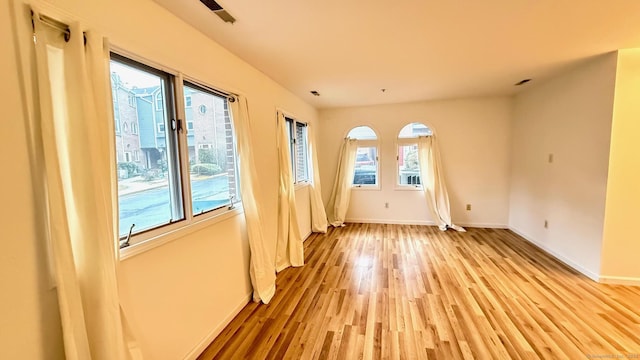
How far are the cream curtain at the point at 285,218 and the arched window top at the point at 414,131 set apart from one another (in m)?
2.76

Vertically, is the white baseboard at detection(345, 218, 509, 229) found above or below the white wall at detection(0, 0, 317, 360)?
below

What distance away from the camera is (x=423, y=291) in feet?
8.97

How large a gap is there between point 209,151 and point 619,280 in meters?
4.35

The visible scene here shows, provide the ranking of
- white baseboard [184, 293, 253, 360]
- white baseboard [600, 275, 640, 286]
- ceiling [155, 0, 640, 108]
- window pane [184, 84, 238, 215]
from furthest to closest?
1. white baseboard [600, 275, 640, 286]
2. window pane [184, 84, 238, 215]
3. white baseboard [184, 293, 253, 360]
4. ceiling [155, 0, 640, 108]

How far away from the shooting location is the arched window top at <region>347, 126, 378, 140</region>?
532 cm

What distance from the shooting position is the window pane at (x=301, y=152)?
177 inches

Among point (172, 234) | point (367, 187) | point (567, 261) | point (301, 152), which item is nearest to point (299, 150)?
point (301, 152)

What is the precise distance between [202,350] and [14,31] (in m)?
2.10

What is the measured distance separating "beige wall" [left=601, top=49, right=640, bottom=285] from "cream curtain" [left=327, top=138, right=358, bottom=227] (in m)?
3.56

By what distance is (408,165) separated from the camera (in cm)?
523

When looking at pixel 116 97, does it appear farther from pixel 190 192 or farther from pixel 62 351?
pixel 62 351

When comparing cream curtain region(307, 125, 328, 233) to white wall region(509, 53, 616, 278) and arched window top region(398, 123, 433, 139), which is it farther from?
white wall region(509, 53, 616, 278)

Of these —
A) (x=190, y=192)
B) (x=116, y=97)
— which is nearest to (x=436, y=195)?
(x=190, y=192)

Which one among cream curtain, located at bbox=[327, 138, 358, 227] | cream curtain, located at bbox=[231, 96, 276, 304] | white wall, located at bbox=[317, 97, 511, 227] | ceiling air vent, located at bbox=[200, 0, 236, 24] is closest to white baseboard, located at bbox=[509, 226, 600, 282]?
white wall, located at bbox=[317, 97, 511, 227]
